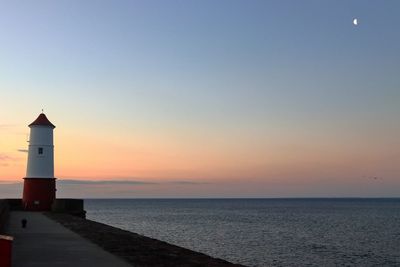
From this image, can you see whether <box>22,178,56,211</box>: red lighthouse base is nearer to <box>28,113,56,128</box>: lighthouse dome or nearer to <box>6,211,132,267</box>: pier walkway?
<box>28,113,56,128</box>: lighthouse dome

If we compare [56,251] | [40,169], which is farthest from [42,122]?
[56,251]

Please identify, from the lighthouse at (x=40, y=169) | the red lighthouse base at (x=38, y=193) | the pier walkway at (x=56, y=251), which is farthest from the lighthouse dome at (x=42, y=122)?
the pier walkway at (x=56, y=251)

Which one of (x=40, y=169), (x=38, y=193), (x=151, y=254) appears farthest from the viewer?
(x=38, y=193)

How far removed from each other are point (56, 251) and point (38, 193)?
22765 mm

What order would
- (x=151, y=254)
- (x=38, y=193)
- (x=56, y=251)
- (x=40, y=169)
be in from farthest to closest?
(x=38, y=193) < (x=40, y=169) < (x=151, y=254) < (x=56, y=251)

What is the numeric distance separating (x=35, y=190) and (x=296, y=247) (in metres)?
19.2

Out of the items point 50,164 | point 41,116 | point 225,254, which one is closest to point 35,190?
point 50,164

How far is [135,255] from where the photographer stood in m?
16.3

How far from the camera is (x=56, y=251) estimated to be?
16.5 m

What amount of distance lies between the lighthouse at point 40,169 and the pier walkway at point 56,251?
14450 millimetres

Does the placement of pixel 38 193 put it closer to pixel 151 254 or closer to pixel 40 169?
pixel 40 169

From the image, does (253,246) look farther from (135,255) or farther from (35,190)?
(135,255)

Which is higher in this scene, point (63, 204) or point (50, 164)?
point (50, 164)

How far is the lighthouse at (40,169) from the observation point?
37.7 meters
